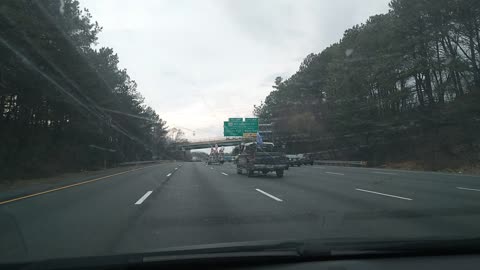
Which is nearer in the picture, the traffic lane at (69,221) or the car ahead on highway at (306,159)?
the traffic lane at (69,221)

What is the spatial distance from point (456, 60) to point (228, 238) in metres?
37.2

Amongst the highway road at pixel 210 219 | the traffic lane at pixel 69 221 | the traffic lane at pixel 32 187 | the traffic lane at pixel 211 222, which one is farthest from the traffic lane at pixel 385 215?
the traffic lane at pixel 32 187

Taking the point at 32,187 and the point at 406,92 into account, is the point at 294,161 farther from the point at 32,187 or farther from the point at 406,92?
the point at 32,187

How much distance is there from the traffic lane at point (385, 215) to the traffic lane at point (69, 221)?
374 centimetres

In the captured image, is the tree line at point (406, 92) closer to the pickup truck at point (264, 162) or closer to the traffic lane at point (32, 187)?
the pickup truck at point (264, 162)

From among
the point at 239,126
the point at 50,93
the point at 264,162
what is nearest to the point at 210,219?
the point at 264,162

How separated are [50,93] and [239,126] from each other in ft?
83.9

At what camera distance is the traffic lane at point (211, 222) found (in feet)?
23.2

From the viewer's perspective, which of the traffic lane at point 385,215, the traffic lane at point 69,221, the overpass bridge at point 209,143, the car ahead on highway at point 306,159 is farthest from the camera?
A: the overpass bridge at point 209,143

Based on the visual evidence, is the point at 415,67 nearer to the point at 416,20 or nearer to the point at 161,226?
the point at 416,20

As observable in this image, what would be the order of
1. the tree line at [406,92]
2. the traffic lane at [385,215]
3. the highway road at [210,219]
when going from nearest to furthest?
the highway road at [210,219] < the traffic lane at [385,215] < the tree line at [406,92]

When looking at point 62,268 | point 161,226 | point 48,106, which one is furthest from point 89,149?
point 62,268

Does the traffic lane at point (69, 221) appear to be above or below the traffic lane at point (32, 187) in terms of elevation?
below

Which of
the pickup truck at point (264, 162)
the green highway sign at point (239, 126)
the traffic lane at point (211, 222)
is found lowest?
the traffic lane at point (211, 222)
